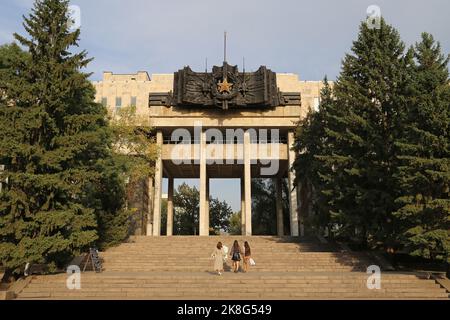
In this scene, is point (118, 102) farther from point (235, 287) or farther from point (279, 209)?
point (235, 287)

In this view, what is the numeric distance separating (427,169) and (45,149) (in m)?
14.4

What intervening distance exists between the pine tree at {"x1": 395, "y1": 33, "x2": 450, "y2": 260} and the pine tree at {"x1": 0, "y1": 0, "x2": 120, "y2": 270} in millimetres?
12051

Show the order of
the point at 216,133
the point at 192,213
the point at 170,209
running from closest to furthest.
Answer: the point at 216,133
the point at 170,209
the point at 192,213

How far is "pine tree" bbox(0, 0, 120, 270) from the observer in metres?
14.3

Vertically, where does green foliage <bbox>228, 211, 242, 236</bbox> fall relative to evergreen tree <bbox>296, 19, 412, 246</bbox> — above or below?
below

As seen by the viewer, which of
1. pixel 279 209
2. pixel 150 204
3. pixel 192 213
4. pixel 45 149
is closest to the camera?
pixel 45 149

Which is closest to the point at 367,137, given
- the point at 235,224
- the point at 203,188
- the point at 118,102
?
the point at 203,188

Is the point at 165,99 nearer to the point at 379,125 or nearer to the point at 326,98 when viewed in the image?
the point at 326,98

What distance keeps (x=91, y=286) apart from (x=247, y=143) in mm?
24995

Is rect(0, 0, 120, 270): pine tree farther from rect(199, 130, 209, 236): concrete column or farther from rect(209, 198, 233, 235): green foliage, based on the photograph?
rect(209, 198, 233, 235): green foliage

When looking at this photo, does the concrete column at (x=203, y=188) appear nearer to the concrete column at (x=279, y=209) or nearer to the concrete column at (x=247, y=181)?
the concrete column at (x=247, y=181)

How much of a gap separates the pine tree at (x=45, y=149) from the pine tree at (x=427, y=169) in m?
12.1

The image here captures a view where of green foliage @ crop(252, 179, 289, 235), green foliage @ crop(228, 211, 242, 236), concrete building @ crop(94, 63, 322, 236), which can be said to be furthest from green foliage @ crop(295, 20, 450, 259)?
green foliage @ crop(228, 211, 242, 236)

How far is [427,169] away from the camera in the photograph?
51.2 feet
